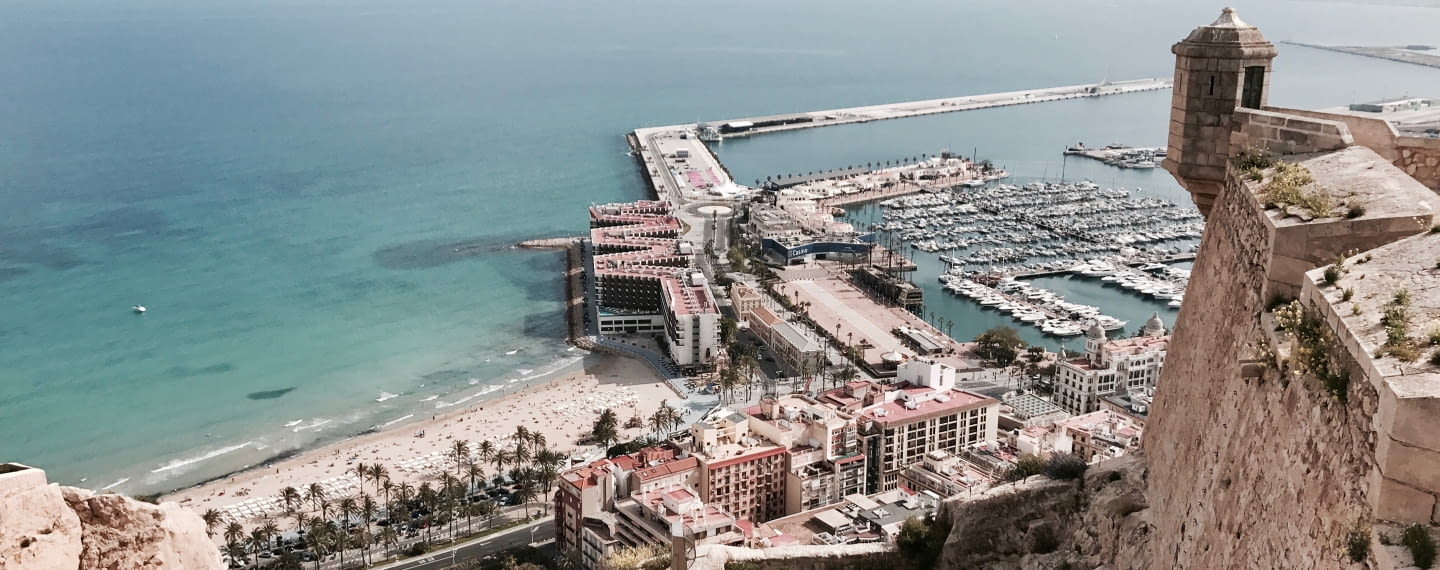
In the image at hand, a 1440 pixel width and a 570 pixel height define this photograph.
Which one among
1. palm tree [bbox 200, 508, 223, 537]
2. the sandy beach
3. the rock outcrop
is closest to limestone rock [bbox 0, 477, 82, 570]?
the rock outcrop

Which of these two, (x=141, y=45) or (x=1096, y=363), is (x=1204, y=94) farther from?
(x=141, y=45)

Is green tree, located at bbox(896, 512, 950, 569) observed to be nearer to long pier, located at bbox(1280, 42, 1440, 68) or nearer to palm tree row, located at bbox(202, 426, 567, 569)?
palm tree row, located at bbox(202, 426, 567, 569)

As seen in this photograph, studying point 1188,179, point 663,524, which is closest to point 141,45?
point 663,524

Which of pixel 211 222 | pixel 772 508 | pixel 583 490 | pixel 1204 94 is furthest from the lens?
pixel 211 222

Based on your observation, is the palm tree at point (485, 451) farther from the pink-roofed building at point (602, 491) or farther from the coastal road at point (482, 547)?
the pink-roofed building at point (602, 491)

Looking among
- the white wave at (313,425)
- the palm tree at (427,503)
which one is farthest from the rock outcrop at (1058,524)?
the white wave at (313,425)
